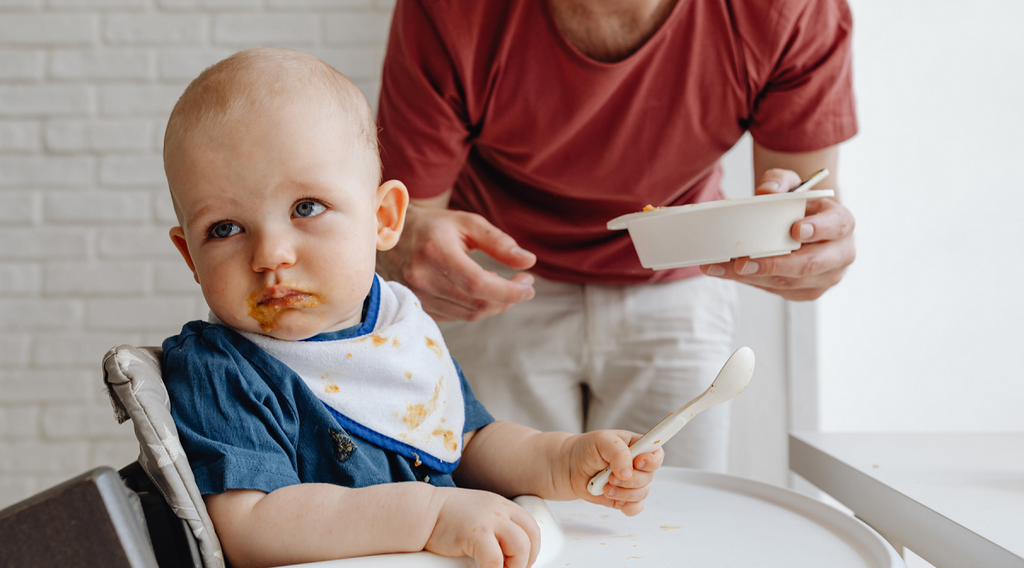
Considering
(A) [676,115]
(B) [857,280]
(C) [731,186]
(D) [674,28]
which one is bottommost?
(B) [857,280]

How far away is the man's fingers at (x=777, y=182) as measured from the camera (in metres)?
0.85

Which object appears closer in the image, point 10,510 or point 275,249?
point 10,510

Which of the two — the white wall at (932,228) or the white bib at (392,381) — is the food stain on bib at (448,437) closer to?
the white bib at (392,381)

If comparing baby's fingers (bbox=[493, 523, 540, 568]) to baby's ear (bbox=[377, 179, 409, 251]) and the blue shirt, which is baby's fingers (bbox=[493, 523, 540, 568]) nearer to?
the blue shirt

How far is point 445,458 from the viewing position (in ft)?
2.28

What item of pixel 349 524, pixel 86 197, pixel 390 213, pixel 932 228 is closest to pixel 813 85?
pixel 390 213

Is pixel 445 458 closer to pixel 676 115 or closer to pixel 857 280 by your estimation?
pixel 676 115

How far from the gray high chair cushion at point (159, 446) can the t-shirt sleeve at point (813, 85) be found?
2.83 ft

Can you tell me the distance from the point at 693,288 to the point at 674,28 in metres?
0.43

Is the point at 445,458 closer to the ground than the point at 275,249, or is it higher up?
closer to the ground

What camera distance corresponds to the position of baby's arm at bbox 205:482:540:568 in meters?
0.52

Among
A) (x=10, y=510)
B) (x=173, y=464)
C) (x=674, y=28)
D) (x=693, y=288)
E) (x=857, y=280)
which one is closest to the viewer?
(x=10, y=510)

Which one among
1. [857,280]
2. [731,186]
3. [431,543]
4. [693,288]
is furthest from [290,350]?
[857,280]

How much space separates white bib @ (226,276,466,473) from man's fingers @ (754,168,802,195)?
0.43m
